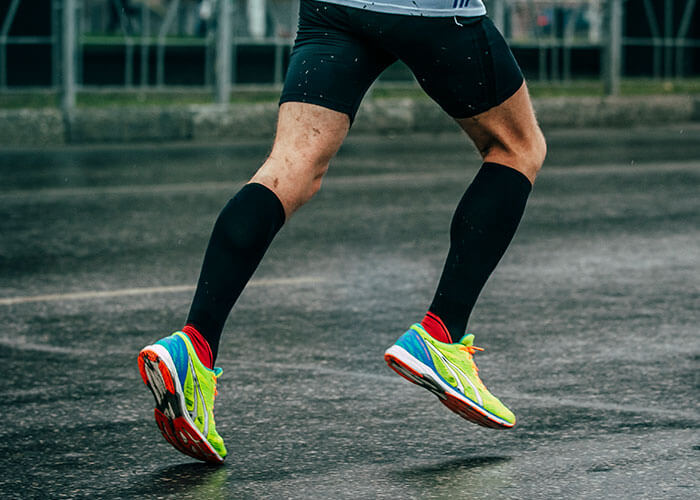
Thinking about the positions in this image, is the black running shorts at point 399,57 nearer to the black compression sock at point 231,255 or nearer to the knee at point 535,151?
the knee at point 535,151

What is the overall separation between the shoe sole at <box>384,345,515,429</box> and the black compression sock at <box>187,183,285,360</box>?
37 centimetres

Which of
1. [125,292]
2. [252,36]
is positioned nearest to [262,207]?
[125,292]

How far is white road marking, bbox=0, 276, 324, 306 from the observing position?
5285 mm

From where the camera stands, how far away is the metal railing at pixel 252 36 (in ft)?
41.2

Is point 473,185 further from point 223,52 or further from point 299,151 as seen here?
point 223,52

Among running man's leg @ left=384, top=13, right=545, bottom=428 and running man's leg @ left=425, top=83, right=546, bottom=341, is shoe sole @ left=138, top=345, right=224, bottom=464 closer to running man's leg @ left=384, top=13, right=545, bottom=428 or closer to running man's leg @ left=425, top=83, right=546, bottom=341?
running man's leg @ left=384, top=13, right=545, bottom=428

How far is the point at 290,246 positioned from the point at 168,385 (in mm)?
3644

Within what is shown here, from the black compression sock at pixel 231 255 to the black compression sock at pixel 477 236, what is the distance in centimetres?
47

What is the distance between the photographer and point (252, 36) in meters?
15.9

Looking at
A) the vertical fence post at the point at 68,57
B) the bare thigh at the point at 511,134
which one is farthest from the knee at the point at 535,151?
the vertical fence post at the point at 68,57

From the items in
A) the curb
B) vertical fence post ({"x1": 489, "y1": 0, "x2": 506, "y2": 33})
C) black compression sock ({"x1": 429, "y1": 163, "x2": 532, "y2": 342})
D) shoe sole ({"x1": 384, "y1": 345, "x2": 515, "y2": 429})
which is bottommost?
the curb

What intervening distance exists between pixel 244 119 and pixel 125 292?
23.2ft

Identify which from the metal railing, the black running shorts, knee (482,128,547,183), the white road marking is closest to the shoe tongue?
knee (482,128,547,183)

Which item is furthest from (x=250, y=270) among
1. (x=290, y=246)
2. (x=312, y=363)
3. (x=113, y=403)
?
(x=290, y=246)
